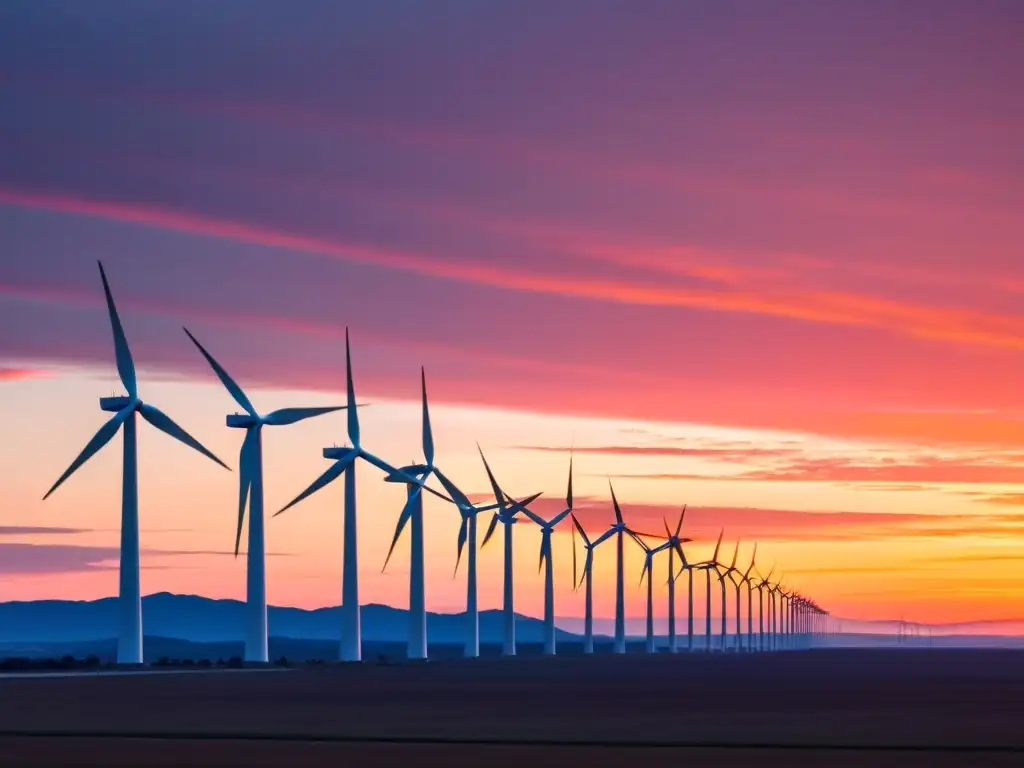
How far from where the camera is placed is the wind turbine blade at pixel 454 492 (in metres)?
173

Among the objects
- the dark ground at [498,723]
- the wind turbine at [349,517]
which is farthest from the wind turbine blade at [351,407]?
the dark ground at [498,723]

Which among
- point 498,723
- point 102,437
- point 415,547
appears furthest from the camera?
point 415,547

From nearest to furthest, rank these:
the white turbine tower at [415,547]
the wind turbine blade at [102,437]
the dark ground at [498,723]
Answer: the dark ground at [498,723] → the wind turbine blade at [102,437] → the white turbine tower at [415,547]

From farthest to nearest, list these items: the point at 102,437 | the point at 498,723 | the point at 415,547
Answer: the point at 415,547
the point at 102,437
the point at 498,723

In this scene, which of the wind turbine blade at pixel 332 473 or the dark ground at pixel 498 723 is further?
the wind turbine blade at pixel 332 473

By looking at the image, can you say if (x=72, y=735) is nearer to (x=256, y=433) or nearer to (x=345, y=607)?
(x=256, y=433)

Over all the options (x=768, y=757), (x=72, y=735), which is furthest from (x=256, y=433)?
(x=768, y=757)

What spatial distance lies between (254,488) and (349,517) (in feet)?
52.8

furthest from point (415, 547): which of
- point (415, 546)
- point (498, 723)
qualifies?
point (498, 723)

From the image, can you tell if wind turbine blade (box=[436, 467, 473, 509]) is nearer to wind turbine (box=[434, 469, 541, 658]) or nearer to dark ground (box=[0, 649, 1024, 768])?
wind turbine (box=[434, 469, 541, 658])

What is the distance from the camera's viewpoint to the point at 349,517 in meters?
145

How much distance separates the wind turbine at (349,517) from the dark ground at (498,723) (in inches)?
1645

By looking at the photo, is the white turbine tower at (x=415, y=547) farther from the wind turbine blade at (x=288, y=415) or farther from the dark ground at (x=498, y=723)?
the dark ground at (x=498, y=723)

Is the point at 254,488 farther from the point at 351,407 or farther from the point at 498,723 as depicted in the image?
the point at 498,723
